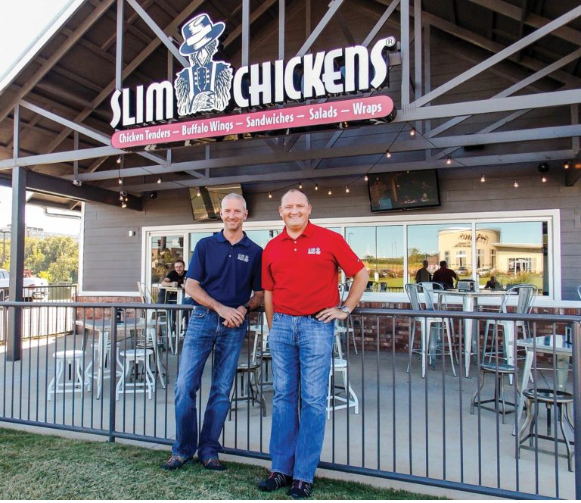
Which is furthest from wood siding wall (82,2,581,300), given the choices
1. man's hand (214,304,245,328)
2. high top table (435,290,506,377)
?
man's hand (214,304,245,328)

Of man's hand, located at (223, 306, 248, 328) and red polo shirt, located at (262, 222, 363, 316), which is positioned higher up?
red polo shirt, located at (262, 222, 363, 316)

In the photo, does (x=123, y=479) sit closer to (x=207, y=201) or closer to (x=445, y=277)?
(x=445, y=277)

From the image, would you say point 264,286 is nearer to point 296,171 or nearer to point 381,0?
point 296,171

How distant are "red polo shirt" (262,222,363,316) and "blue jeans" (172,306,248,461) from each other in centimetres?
48

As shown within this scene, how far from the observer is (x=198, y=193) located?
8.52 meters

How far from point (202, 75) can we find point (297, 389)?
13.1ft

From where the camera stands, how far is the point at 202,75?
5102 millimetres

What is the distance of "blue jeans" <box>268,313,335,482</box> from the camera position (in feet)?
7.86

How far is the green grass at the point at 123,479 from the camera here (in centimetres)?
246

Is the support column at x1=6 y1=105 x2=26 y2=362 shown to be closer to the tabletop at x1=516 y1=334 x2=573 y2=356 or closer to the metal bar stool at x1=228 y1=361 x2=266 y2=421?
the metal bar stool at x1=228 y1=361 x2=266 y2=421

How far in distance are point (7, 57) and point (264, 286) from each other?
20.5 feet

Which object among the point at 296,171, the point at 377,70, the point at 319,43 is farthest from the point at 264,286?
the point at 319,43

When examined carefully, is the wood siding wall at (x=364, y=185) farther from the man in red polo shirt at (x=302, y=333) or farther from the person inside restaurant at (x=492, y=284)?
the man in red polo shirt at (x=302, y=333)

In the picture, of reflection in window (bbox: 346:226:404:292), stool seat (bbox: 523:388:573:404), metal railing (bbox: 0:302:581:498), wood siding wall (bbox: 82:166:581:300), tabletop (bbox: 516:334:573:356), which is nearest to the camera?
metal railing (bbox: 0:302:581:498)
